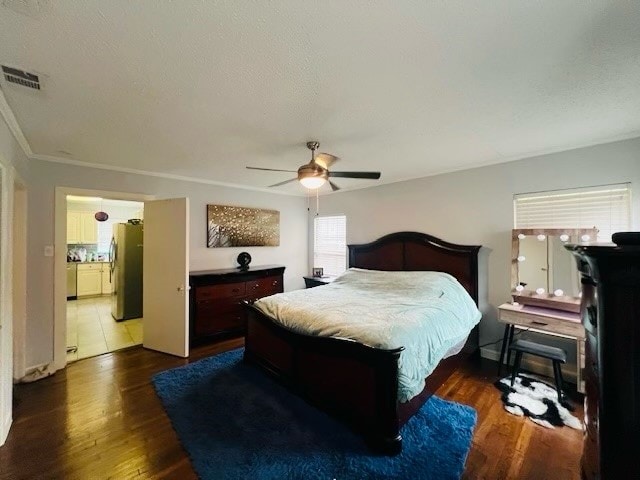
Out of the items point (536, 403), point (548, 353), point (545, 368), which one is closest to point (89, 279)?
point (536, 403)

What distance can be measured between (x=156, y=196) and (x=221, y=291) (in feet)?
5.47

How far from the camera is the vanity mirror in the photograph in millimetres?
2856

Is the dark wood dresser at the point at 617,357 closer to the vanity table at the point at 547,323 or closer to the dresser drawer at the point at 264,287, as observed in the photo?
the vanity table at the point at 547,323

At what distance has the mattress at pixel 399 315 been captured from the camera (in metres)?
2.00

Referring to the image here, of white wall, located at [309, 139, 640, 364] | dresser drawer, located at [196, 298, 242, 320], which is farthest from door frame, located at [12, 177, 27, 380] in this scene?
white wall, located at [309, 139, 640, 364]

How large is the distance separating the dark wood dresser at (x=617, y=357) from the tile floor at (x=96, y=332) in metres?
4.77

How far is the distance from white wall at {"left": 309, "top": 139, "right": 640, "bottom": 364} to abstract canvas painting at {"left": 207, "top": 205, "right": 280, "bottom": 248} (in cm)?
182

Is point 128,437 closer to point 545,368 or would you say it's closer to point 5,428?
point 5,428

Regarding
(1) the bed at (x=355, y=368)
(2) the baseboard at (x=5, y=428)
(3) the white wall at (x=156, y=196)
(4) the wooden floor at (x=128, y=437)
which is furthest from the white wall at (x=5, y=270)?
(1) the bed at (x=355, y=368)

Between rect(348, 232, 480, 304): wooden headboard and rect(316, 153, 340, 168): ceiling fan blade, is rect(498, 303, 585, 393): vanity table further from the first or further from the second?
rect(316, 153, 340, 168): ceiling fan blade

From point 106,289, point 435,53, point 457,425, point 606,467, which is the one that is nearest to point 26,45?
point 435,53

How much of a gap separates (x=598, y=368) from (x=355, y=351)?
1329 millimetres

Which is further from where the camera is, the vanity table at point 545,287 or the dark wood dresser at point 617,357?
the vanity table at point 545,287

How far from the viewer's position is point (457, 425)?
214 centimetres
